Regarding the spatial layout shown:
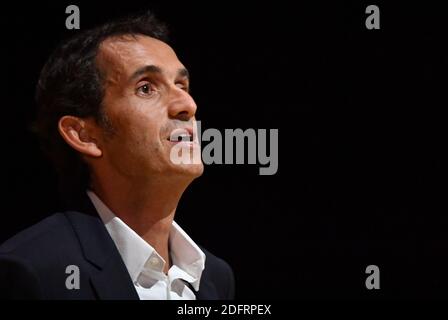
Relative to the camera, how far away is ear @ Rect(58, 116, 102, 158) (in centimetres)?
199

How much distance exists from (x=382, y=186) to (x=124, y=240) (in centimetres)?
98

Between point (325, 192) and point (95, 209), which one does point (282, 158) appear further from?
point (95, 209)

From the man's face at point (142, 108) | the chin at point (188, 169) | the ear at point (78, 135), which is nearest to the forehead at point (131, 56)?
the man's face at point (142, 108)

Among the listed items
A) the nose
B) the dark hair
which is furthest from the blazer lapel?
the nose

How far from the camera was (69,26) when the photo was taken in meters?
2.10

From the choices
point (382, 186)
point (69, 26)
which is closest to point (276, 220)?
point (382, 186)

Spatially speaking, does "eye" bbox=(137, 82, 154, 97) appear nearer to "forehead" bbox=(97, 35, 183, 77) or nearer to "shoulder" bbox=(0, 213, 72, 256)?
"forehead" bbox=(97, 35, 183, 77)

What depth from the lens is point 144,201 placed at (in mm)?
1988

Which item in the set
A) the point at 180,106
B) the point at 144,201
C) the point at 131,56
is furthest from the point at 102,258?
the point at 131,56

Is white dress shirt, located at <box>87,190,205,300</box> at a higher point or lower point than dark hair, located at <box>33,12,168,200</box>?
lower

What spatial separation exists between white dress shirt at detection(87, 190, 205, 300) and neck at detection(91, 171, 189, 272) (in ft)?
0.10

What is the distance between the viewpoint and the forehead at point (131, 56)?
1994mm

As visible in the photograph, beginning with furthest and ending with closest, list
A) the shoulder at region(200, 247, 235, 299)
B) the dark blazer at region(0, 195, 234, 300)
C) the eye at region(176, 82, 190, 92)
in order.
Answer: the shoulder at region(200, 247, 235, 299), the eye at region(176, 82, 190, 92), the dark blazer at region(0, 195, 234, 300)

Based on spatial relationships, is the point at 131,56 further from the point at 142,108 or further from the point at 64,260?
the point at 64,260
